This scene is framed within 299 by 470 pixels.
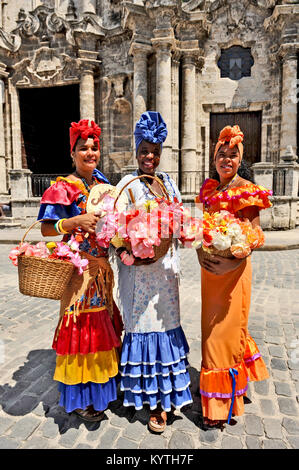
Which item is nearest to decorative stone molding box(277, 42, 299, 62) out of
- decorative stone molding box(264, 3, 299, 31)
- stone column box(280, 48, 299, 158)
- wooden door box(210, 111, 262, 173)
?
stone column box(280, 48, 299, 158)

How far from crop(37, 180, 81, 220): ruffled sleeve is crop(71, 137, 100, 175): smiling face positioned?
192 mm

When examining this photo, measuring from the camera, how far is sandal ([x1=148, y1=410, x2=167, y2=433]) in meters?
2.14

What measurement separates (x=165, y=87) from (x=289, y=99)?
5438 millimetres

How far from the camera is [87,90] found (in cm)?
1448

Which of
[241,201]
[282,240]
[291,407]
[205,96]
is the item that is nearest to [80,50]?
[205,96]

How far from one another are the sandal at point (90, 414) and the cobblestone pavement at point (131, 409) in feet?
0.13

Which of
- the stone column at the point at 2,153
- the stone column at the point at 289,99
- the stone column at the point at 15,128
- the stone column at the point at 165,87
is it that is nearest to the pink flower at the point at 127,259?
the stone column at the point at 165,87

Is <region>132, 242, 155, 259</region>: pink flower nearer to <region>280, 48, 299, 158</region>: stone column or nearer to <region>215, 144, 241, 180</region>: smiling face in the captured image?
<region>215, 144, 241, 180</region>: smiling face

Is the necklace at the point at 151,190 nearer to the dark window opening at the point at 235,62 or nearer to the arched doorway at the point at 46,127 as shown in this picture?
the arched doorway at the point at 46,127

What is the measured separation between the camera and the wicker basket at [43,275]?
189 cm

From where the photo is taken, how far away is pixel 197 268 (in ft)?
22.9

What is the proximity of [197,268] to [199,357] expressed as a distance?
3.82 meters

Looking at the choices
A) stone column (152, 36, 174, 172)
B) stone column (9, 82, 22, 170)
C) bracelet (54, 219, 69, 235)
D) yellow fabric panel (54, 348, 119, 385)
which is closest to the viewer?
bracelet (54, 219, 69, 235)
